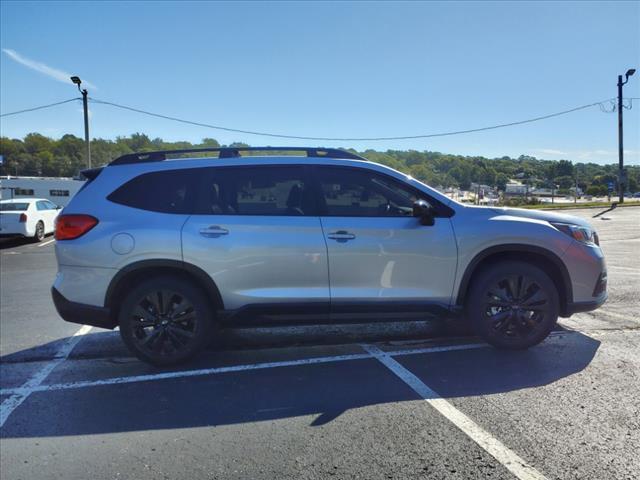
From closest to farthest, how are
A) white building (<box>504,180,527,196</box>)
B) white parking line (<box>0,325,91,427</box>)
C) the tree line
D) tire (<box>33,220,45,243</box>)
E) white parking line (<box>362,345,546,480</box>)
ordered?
white parking line (<box>362,345,546,480</box>) < white parking line (<box>0,325,91,427</box>) < the tree line < tire (<box>33,220,45,243</box>) < white building (<box>504,180,527,196</box>)

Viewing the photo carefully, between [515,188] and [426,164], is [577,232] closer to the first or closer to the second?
[426,164]

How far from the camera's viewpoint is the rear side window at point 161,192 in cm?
426

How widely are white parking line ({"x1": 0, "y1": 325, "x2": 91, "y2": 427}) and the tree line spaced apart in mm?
1877

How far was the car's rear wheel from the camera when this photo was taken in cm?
1584

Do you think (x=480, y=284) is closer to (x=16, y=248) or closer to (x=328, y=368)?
(x=328, y=368)

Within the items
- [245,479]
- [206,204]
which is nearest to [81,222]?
[206,204]

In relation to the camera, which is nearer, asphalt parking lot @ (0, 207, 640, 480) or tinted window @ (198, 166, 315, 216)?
asphalt parking lot @ (0, 207, 640, 480)

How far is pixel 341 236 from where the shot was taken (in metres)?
4.21

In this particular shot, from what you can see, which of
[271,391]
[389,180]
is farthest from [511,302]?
[271,391]

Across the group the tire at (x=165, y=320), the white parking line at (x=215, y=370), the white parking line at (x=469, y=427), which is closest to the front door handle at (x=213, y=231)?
the tire at (x=165, y=320)

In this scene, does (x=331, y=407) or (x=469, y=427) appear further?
(x=331, y=407)

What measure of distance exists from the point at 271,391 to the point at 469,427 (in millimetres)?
1546

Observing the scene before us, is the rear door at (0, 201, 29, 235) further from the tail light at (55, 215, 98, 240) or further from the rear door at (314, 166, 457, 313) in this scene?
the rear door at (314, 166, 457, 313)

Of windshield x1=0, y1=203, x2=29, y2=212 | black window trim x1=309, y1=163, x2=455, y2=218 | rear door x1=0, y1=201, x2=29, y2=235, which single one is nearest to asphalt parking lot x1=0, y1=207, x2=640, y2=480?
black window trim x1=309, y1=163, x2=455, y2=218
